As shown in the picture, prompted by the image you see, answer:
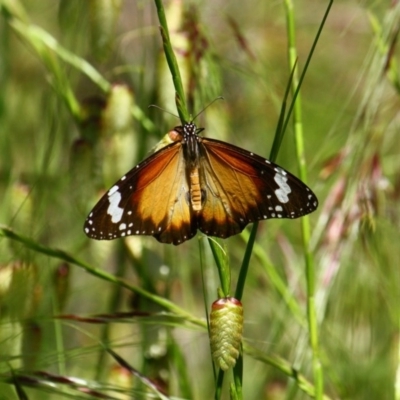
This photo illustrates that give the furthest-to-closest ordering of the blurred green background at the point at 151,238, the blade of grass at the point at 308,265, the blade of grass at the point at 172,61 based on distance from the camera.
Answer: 1. the blurred green background at the point at 151,238
2. the blade of grass at the point at 308,265
3. the blade of grass at the point at 172,61

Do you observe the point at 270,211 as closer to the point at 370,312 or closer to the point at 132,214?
the point at 132,214

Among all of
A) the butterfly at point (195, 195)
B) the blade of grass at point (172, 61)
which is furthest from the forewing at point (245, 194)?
the blade of grass at point (172, 61)

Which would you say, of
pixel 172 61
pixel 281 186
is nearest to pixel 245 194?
pixel 281 186

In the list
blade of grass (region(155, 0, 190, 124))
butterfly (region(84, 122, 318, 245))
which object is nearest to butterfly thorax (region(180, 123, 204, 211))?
butterfly (region(84, 122, 318, 245))

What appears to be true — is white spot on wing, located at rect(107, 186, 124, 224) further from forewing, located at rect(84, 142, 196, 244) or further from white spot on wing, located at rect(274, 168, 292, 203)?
white spot on wing, located at rect(274, 168, 292, 203)

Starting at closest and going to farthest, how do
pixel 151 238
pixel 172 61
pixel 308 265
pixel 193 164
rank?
1. pixel 172 61
2. pixel 308 265
3. pixel 193 164
4. pixel 151 238

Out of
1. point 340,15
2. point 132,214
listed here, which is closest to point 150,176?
point 132,214

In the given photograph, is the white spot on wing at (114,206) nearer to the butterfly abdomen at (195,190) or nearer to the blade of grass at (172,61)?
the butterfly abdomen at (195,190)

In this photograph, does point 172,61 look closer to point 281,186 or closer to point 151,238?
point 281,186
